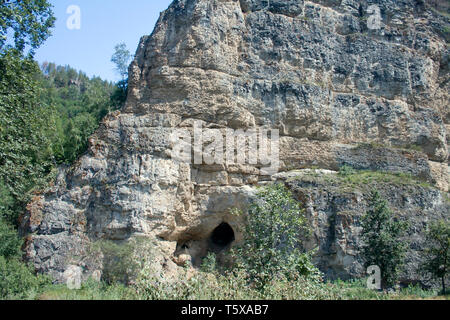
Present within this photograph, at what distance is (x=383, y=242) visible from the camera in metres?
21.4

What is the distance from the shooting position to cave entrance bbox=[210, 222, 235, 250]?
27.7 m

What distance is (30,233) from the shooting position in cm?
2416

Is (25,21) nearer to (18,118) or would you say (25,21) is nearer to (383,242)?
(18,118)

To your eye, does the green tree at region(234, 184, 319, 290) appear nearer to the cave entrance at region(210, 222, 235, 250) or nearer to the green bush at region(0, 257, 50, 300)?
A: the cave entrance at region(210, 222, 235, 250)

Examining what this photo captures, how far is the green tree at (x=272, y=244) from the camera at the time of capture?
774 inches

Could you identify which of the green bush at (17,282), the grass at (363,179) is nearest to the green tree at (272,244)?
the grass at (363,179)

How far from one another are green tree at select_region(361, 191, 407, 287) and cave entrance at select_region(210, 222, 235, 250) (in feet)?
25.6

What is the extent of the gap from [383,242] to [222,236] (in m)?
9.56

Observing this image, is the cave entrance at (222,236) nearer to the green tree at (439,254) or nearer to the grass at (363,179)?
the grass at (363,179)

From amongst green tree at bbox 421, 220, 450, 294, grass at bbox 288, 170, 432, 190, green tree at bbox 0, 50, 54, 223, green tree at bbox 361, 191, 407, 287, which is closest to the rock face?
grass at bbox 288, 170, 432, 190

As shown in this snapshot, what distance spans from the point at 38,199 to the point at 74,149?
5.97 metres

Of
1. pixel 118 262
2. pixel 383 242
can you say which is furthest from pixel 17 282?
pixel 383 242

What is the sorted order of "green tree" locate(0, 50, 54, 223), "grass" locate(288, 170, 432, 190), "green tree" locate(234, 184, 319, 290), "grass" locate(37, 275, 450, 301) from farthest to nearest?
"grass" locate(288, 170, 432, 190) < "green tree" locate(234, 184, 319, 290) < "green tree" locate(0, 50, 54, 223) < "grass" locate(37, 275, 450, 301)
